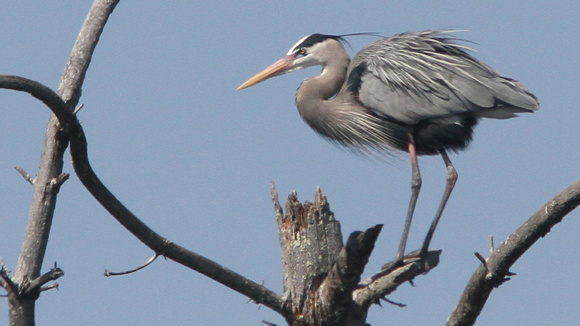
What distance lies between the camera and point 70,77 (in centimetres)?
454

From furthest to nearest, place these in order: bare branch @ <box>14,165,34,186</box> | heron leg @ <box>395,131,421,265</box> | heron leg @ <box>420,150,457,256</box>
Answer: heron leg @ <box>395,131,421,265</box> → heron leg @ <box>420,150,457,256</box> → bare branch @ <box>14,165,34,186</box>

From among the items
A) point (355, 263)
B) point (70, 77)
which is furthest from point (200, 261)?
point (70, 77)

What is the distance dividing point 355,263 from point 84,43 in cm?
188

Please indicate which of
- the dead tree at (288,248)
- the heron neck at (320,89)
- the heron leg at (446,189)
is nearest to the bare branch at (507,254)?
the dead tree at (288,248)

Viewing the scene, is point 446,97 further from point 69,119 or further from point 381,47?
point 69,119

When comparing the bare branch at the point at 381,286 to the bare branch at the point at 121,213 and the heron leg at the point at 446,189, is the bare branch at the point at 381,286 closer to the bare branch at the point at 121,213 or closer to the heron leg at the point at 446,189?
the bare branch at the point at 121,213

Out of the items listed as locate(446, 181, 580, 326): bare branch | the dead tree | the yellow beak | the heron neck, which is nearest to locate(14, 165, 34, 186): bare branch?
the dead tree

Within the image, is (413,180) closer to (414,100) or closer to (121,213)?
(414,100)

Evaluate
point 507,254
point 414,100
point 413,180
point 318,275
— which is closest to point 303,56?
point 414,100

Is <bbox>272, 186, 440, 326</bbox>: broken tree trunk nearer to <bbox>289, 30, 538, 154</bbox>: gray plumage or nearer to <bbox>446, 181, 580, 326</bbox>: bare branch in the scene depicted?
<bbox>446, 181, 580, 326</bbox>: bare branch

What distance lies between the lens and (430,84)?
7.00 m

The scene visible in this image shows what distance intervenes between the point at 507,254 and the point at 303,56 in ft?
14.1

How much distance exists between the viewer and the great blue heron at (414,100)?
6881 millimetres

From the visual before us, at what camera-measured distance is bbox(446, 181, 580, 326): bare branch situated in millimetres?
3990
